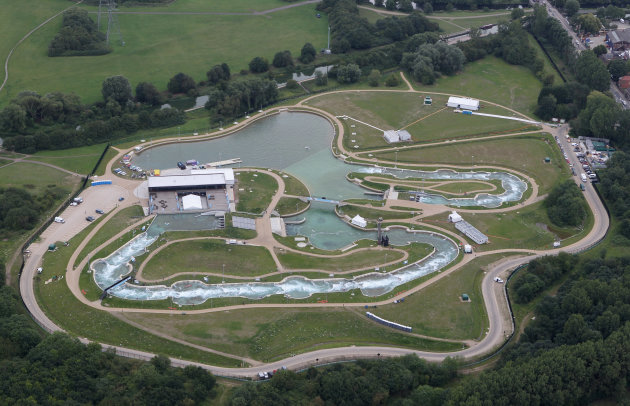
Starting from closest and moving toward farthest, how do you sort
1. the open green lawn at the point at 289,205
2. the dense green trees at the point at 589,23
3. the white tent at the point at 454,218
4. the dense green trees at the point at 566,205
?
the dense green trees at the point at 566,205 < the white tent at the point at 454,218 < the open green lawn at the point at 289,205 < the dense green trees at the point at 589,23

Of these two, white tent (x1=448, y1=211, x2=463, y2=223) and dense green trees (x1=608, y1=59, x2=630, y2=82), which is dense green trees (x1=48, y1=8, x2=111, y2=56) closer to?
white tent (x1=448, y1=211, x2=463, y2=223)

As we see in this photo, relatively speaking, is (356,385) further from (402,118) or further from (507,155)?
(402,118)

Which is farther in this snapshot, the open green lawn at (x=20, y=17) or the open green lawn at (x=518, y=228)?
the open green lawn at (x=20, y=17)

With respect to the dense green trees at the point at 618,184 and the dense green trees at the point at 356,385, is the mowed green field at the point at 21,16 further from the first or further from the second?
the dense green trees at the point at 618,184

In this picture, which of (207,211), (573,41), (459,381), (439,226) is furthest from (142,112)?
(573,41)

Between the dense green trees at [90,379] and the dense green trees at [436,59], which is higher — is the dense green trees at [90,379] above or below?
below

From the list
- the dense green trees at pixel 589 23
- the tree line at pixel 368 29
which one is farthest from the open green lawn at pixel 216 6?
the dense green trees at pixel 589 23

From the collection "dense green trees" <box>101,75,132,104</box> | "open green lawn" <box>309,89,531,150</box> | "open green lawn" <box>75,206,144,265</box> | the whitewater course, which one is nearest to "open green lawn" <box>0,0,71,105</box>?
"dense green trees" <box>101,75,132,104</box>
